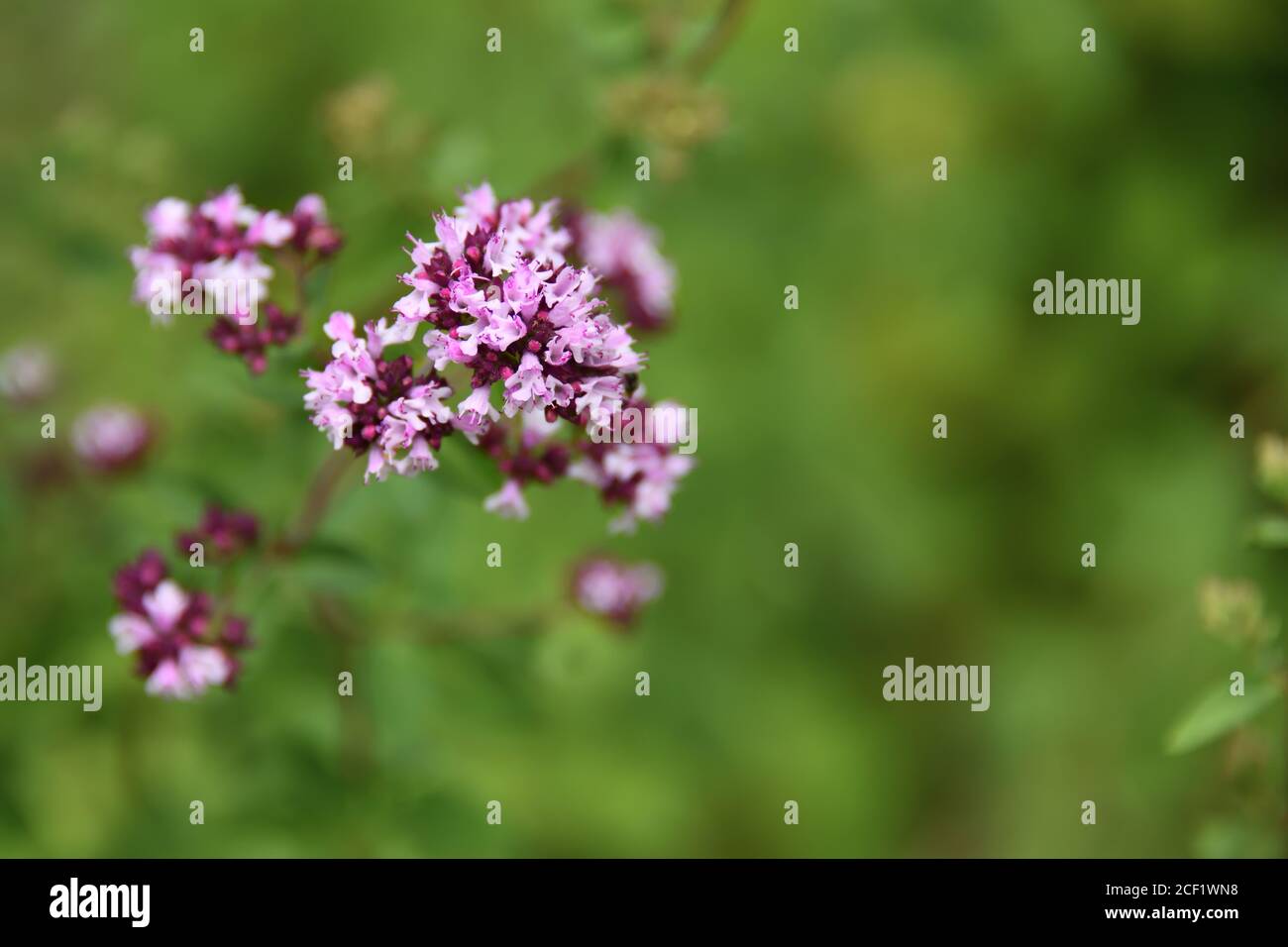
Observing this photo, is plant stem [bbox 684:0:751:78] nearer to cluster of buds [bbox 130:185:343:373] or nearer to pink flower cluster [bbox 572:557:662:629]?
cluster of buds [bbox 130:185:343:373]

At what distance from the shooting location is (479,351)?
86.9 inches

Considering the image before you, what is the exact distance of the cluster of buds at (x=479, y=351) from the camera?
2172mm

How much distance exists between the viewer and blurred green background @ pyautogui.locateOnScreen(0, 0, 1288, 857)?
455 cm

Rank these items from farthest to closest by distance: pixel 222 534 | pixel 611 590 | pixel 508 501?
1. pixel 611 590
2. pixel 222 534
3. pixel 508 501

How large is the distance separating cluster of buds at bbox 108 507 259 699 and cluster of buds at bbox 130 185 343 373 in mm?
617

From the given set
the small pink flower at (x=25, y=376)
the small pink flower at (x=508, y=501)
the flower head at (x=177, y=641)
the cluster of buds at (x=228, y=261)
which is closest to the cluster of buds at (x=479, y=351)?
the small pink flower at (x=508, y=501)

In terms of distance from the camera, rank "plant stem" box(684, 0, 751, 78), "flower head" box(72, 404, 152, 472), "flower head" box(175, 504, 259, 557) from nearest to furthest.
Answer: "flower head" box(175, 504, 259, 557) → "plant stem" box(684, 0, 751, 78) → "flower head" box(72, 404, 152, 472)

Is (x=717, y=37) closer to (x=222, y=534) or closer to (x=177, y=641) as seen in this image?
(x=222, y=534)

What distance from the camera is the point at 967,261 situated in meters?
5.61

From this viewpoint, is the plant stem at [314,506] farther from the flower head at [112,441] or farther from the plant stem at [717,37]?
the plant stem at [717,37]

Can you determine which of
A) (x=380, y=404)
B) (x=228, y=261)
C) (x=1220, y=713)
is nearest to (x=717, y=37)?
(x=228, y=261)

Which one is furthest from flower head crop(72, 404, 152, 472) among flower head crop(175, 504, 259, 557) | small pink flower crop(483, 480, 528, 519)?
small pink flower crop(483, 480, 528, 519)

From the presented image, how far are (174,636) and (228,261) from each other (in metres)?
0.89
